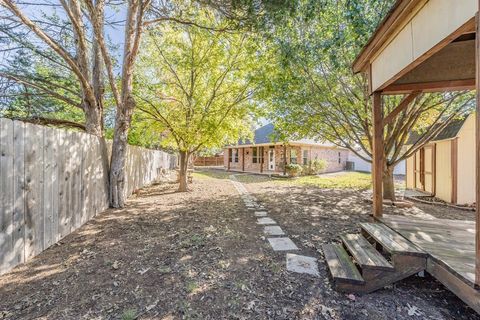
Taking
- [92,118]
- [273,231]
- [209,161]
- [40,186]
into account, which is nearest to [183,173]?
[92,118]

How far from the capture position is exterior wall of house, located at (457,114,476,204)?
23.6ft

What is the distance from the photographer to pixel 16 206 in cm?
282

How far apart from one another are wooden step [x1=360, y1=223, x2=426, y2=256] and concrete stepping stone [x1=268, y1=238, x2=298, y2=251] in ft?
3.79

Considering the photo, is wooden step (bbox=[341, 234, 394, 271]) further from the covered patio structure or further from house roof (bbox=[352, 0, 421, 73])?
house roof (bbox=[352, 0, 421, 73])

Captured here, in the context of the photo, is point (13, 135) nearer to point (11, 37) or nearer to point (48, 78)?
point (11, 37)

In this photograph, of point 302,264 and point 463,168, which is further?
point 463,168

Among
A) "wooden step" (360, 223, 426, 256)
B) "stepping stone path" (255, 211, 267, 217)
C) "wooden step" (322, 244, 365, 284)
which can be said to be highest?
"wooden step" (360, 223, 426, 256)

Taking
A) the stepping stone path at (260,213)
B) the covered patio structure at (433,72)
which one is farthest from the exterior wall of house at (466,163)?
the stepping stone path at (260,213)

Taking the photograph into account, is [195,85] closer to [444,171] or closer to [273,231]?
[273,231]

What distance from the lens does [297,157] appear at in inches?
746

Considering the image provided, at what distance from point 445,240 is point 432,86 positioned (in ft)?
9.05

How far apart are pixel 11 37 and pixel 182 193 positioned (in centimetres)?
627

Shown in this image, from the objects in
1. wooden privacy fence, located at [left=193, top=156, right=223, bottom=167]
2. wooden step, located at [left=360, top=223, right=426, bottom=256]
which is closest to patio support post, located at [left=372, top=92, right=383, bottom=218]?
wooden step, located at [left=360, top=223, right=426, bottom=256]

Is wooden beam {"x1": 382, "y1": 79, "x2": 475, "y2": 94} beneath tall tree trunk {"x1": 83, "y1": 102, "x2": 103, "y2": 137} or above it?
above
